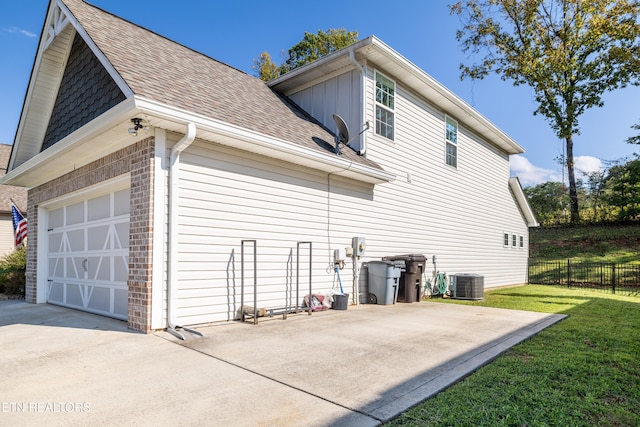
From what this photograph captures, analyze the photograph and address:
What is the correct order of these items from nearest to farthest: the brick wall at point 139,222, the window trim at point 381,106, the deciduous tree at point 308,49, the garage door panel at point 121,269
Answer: the brick wall at point 139,222
the garage door panel at point 121,269
the window trim at point 381,106
the deciduous tree at point 308,49

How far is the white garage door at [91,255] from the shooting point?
652cm

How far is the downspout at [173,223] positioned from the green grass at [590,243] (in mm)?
20598

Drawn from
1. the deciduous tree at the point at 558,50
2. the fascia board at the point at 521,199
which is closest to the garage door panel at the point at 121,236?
the fascia board at the point at 521,199

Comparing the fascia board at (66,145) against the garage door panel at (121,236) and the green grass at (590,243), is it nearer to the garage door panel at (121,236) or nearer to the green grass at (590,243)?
the garage door panel at (121,236)

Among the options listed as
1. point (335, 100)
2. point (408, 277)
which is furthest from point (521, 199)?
point (335, 100)

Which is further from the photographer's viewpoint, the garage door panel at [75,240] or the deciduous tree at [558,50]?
the deciduous tree at [558,50]

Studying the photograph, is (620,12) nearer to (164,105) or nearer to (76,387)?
(164,105)

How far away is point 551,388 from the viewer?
11.5ft

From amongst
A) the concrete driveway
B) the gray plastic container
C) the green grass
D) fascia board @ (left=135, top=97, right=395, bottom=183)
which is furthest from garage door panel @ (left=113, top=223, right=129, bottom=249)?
the green grass

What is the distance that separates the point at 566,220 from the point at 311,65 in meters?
24.0

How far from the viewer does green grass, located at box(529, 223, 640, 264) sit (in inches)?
Answer: 787

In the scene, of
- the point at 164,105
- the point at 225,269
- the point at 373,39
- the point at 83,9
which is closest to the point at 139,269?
the point at 225,269

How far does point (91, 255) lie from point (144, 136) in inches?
120

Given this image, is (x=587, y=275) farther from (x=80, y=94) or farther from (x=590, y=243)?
(x=80, y=94)
